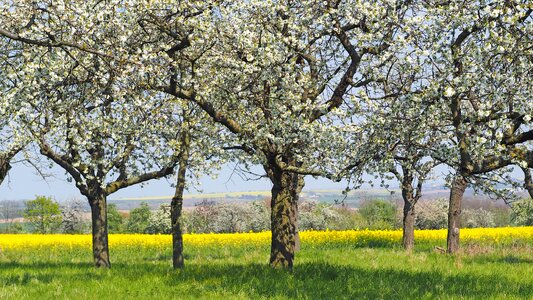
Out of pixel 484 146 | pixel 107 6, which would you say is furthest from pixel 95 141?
pixel 484 146

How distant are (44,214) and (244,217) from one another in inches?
976

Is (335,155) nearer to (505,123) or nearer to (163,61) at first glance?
(505,123)

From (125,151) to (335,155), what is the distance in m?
6.77

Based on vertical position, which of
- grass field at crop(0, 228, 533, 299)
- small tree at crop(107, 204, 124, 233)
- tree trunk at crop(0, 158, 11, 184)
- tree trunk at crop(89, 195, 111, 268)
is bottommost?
small tree at crop(107, 204, 124, 233)

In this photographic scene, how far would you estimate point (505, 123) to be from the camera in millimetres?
10203

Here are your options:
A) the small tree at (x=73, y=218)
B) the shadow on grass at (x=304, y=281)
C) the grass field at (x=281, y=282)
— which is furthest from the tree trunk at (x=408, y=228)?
the small tree at (x=73, y=218)

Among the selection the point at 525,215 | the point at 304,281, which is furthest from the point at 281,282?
the point at 525,215

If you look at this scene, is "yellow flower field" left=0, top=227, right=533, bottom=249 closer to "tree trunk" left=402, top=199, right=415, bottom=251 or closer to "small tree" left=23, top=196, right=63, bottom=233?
"tree trunk" left=402, top=199, right=415, bottom=251

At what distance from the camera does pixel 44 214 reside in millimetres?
63500

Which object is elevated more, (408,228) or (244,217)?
(408,228)

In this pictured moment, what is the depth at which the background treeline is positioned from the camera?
53.8 meters

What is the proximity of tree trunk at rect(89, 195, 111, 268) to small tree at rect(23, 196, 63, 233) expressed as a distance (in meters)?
47.1

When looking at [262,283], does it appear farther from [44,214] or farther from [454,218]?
[44,214]

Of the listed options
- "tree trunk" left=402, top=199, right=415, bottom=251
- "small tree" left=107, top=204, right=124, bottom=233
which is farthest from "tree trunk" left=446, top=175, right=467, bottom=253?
"small tree" left=107, top=204, right=124, bottom=233
